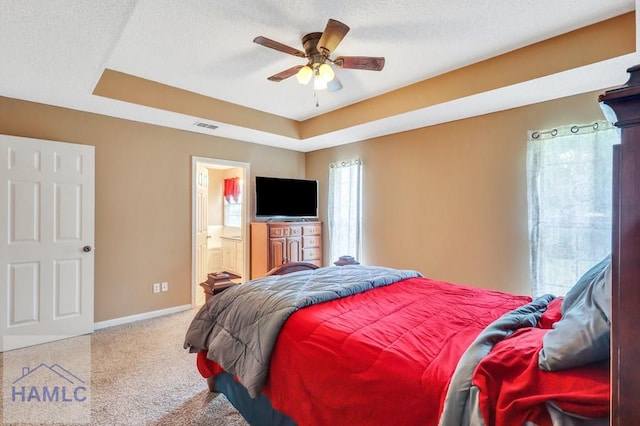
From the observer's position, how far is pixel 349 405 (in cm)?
125

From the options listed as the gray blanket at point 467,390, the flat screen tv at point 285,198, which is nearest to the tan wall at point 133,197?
the flat screen tv at point 285,198

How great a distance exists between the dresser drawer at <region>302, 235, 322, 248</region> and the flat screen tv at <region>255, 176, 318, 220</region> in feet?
1.10

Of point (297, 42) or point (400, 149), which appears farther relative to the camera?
point (400, 149)

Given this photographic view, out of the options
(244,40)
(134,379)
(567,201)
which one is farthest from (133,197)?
(567,201)

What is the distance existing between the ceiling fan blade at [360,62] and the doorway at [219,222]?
9.24 ft

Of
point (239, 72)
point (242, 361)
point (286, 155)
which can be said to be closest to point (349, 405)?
point (242, 361)

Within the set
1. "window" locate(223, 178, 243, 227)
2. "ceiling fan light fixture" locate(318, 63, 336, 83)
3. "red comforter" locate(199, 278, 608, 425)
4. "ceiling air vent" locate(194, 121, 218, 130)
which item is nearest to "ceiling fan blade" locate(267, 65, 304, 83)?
"ceiling fan light fixture" locate(318, 63, 336, 83)

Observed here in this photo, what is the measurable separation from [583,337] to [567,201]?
249cm

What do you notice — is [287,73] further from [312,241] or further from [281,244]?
[312,241]

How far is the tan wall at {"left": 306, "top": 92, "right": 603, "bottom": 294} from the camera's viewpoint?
3.21 meters

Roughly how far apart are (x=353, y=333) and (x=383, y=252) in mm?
3046

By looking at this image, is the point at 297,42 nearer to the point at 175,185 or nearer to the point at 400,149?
the point at 400,149

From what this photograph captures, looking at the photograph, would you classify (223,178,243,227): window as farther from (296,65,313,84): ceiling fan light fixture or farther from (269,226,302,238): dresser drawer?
(296,65,313,84): ceiling fan light fixture

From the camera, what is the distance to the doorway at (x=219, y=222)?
5.38 meters
